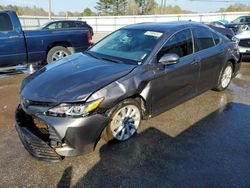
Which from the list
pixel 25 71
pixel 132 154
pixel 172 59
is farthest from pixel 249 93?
pixel 25 71

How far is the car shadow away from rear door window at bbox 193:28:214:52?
1.47 m

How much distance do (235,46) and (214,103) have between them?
1.60 m

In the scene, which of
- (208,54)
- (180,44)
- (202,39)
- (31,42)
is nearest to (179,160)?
(180,44)

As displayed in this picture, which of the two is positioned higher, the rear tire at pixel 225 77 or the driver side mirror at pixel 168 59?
the driver side mirror at pixel 168 59

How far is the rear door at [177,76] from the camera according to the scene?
12.2ft

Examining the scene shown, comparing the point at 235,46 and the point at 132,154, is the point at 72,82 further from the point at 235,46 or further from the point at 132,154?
the point at 235,46

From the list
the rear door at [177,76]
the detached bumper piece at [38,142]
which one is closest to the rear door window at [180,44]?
the rear door at [177,76]

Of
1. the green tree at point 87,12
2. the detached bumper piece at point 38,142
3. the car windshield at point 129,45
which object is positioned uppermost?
the green tree at point 87,12

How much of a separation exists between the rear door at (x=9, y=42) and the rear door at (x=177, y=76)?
473 centimetres

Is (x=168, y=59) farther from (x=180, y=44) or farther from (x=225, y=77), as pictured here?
(x=225, y=77)

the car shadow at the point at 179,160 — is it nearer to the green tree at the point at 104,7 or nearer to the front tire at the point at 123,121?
the front tire at the point at 123,121

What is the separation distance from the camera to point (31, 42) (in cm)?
706

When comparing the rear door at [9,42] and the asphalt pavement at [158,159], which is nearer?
the asphalt pavement at [158,159]

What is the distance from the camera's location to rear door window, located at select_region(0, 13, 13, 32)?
22.0ft
